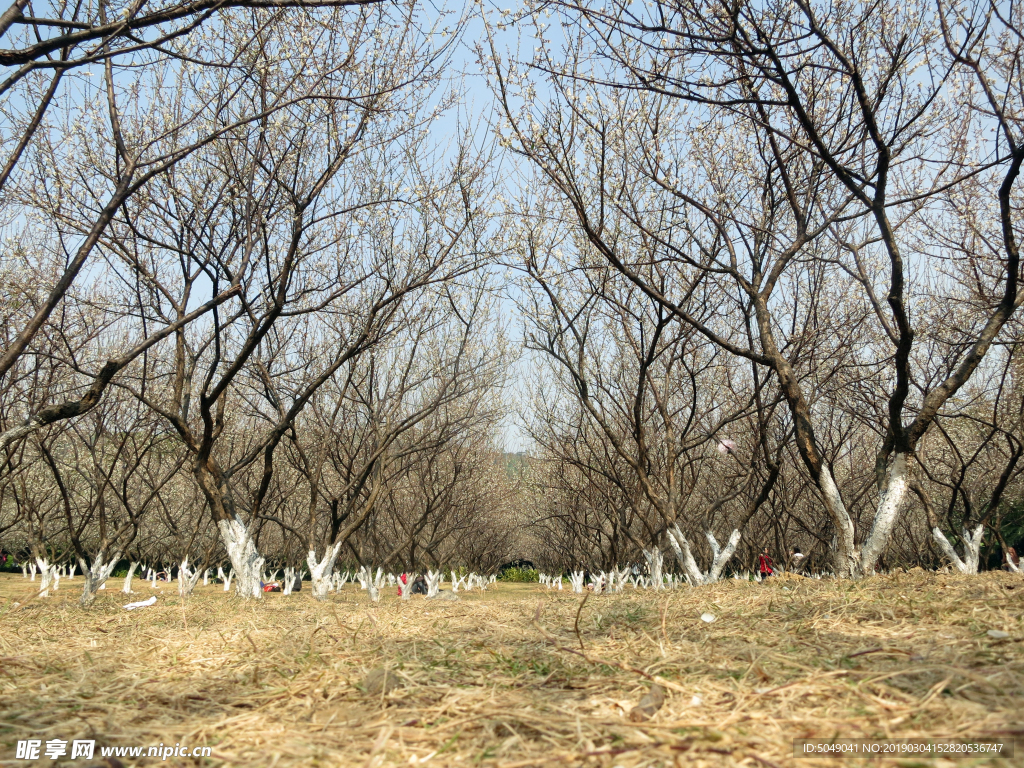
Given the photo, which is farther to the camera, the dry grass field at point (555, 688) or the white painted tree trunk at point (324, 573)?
the white painted tree trunk at point (324, 573)

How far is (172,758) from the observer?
6.35ft

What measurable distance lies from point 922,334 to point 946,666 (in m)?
12.7

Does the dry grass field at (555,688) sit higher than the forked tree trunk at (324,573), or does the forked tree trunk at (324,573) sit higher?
the dry grass field at (555,688)

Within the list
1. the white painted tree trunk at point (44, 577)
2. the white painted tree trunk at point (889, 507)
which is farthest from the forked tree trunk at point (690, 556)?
the white painted tree trunk at point (44, 577)

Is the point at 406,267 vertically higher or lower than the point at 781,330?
higher

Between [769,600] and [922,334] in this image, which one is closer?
[769,600]

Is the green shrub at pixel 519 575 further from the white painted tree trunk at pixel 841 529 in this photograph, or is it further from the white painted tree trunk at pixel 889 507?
the white painted tree trunk at pixel 889 507

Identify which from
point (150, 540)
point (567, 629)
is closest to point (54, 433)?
point (567, 629)

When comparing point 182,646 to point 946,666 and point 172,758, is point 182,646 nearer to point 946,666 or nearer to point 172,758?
point 172,758

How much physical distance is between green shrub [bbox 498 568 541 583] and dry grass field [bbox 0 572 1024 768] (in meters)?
57.9

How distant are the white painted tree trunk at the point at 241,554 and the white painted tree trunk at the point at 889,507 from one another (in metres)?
8.37

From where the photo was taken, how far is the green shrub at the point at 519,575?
197 feet

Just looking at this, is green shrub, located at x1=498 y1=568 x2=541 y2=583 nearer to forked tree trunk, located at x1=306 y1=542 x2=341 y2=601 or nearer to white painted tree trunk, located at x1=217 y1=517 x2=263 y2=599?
forked tree trunk, located at x1=306 y1=542 x2=341 y2=601

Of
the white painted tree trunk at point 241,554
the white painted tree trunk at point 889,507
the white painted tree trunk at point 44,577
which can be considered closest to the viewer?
the white painted tree trunk at point 889,507
